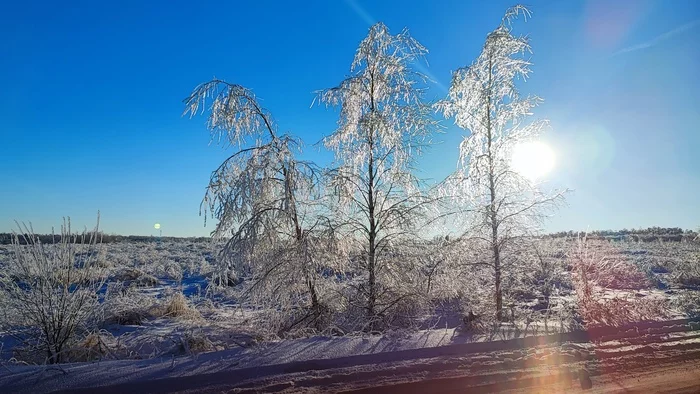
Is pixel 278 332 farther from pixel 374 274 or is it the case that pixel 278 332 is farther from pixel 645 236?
Result: pixel 645 236

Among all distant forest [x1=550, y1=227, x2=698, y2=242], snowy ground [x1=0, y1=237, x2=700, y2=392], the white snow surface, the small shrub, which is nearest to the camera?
the white snow surface

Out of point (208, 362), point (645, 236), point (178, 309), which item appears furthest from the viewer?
point (645, 236)

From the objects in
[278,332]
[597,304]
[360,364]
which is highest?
[597,304]

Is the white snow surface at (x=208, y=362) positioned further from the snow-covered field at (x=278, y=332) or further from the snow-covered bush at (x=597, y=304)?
the snow-covered bush at (x=597, y=304)

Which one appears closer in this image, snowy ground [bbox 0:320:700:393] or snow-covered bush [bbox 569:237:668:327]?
snowy ground [bbox 0:320:700:393]

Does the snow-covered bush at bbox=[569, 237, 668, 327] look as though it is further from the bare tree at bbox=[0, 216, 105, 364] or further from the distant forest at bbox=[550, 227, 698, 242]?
the distant forest at bbox=[550, 227, 698, 242]

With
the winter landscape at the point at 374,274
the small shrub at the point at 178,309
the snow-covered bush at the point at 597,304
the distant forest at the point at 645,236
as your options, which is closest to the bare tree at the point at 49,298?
the winter landscape at the point at 374,274

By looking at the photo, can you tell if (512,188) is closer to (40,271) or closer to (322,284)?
(322,284)

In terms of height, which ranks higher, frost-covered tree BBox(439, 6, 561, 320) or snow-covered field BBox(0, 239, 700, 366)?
frost-covered tree BBox(439, 6, 561, 320)

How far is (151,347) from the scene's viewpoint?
22.7ft

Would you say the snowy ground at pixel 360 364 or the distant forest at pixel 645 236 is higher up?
the distant forest at pixel 645 236

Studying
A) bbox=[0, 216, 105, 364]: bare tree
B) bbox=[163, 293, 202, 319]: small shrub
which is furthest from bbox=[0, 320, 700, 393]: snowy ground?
bbox=[163, 293, 202, 319]: small shrub

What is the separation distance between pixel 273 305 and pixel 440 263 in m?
3.35

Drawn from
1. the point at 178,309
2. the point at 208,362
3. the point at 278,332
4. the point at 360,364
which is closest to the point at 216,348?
the point at 278,332
